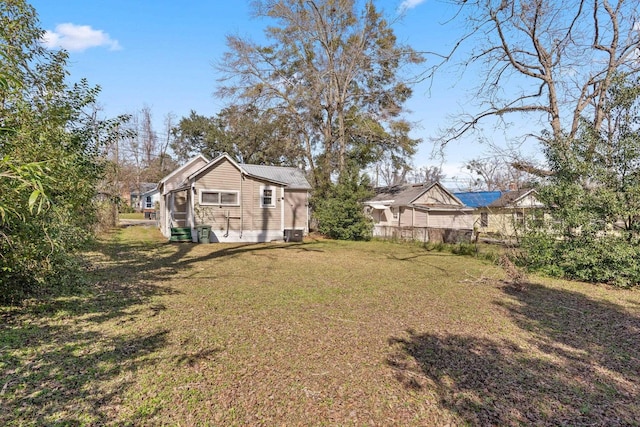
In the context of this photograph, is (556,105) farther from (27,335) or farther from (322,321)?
(27,335)

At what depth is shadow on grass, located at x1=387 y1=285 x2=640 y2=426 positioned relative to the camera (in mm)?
2961

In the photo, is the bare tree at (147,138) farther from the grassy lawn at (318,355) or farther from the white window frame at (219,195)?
the grassy lawn at (318,355)

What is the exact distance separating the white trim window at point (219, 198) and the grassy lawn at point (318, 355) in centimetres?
820

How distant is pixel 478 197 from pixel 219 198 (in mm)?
23058

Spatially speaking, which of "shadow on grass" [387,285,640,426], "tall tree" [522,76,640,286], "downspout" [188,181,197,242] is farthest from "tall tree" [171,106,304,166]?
"shadow on grass" [387,285,640,426]

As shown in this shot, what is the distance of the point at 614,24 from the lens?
11086 millimetres

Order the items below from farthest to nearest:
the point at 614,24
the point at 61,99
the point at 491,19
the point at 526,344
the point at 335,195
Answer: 1. the point at 335,195
2. the point at 491,19
3. the point at 614,24
4. the point at 61,99
5. the point at 526,344

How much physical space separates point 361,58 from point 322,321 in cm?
2021

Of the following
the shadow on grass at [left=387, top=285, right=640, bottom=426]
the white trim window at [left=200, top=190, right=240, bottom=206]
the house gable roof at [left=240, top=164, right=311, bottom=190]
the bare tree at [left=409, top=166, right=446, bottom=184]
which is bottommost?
the shadow on grass at [left=387, top=285, right=640, bottom=426]

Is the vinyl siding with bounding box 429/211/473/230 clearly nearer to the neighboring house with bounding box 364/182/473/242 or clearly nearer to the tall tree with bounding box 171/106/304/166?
the neighboring house with bounding box 364/182/473/242

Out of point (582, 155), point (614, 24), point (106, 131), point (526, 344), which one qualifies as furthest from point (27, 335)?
point (614, 24)

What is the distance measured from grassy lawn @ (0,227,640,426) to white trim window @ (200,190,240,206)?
8204mm

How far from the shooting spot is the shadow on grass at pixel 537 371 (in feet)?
9.71

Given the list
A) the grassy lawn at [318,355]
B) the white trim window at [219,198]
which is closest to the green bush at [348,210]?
the white trim window at [219,198]
